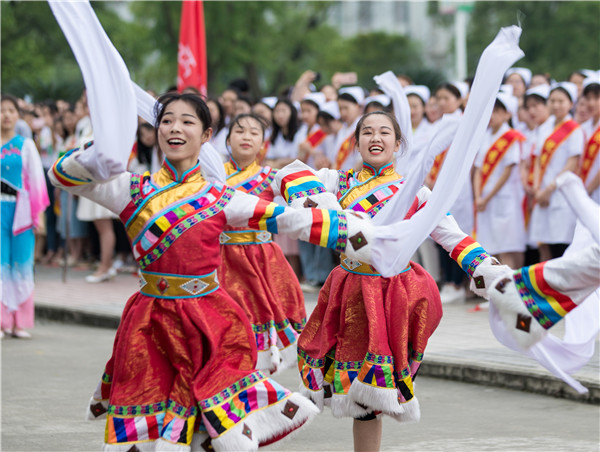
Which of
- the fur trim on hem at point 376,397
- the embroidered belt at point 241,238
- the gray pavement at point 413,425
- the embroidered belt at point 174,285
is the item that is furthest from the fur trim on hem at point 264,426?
the embroidered belt at point 241,238

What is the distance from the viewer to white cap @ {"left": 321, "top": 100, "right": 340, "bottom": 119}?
37.1 feet

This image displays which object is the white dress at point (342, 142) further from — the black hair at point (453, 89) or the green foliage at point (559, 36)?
the green foliage at point (559, 36)

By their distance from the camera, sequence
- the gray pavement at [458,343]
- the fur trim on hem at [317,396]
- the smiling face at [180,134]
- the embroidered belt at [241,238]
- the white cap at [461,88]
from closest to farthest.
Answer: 1. the smiling face at [180,134]
2. the fur trim on hem at [317,396]
3. the embroidered belt at [241,238]
4. the gray pavement at [458,343]
5. the white cap at [461,88]

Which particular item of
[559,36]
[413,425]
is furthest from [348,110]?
[559,36]

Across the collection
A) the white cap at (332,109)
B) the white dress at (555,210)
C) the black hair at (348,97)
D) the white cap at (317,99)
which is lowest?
the white dress at (555,210)

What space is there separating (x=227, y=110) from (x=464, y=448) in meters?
7.83

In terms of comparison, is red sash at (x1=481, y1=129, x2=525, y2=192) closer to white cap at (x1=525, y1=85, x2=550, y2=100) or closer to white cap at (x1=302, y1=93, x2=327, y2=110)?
white cap at (x1=525, y1=85, x2=550, y2=100)

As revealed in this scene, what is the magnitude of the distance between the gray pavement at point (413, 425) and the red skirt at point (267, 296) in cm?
50

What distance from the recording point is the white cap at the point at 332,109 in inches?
446

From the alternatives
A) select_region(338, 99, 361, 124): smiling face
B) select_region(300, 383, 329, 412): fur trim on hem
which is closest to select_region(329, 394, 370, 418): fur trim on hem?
select_region(300, 383, 329, 412): fur trim on hem

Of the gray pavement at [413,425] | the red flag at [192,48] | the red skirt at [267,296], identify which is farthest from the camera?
the red flag at [192,48]

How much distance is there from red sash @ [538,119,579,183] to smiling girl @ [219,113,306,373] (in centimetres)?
382

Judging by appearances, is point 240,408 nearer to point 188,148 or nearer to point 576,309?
point 188,148

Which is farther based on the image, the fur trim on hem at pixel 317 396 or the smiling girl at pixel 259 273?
the smiling girl at pixel 259 273
